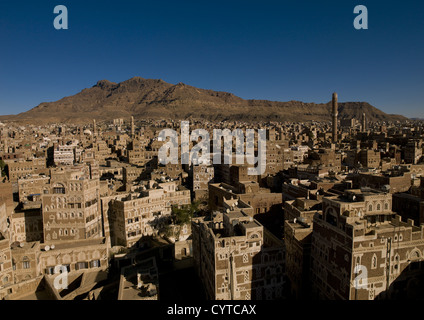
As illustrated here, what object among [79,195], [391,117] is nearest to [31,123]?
[79,195]

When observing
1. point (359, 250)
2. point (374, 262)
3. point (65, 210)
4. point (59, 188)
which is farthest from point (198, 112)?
point (359, 250)

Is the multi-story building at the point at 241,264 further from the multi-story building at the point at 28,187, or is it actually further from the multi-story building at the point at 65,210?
the multi-story building at the point at 28,187

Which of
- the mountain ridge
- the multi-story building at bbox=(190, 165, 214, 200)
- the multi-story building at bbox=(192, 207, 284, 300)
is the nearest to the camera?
the multi-story building at bbox=(192, 207, 284, 300)

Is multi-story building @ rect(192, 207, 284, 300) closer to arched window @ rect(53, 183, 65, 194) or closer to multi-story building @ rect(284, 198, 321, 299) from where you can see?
multi-story building @ rect(284, 198, 321, 299)

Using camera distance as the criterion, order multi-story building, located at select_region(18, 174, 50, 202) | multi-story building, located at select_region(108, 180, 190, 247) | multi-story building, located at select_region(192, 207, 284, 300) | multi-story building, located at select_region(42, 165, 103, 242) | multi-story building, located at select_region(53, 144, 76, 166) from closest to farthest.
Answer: multi-story building, located at select_region(192, 207, 284, 300) < multi-story building, located at select_region(42, 165, 103, 242) < multi-story building, located at select_region(108, 180, 190, 247) < multi-story building, located at select_region(18, 174, 50, 202) < multi-story building, located at select_region(53, 144, 76, 166)

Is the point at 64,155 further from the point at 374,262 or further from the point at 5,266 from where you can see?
the point at 374,262

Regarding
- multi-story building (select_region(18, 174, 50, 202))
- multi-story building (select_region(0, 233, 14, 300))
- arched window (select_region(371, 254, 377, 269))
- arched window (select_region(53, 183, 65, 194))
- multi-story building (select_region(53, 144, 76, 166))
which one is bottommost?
multi-story building (select_region(0, 233, 14, 300))

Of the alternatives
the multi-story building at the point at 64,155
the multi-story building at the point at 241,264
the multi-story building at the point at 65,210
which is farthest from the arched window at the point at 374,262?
the multi-story building at the point at 64,155

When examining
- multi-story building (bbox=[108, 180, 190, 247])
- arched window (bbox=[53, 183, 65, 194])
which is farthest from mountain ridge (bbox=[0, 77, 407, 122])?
arched window (bbox=[53, 183, 65, 194])

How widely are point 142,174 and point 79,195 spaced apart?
1897 cm

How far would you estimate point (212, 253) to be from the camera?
1658 centimetres
